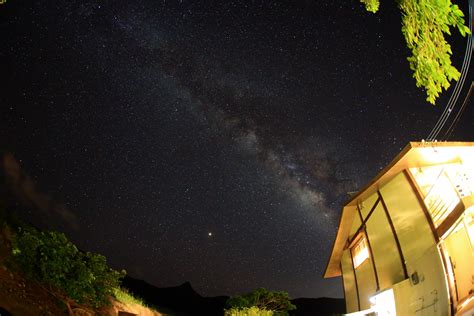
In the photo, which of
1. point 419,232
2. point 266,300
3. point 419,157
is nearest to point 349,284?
point 419,232

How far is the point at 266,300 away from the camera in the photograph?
88.5 ft

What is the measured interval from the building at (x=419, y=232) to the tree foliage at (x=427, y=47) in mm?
4422

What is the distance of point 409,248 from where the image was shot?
36.1 ft

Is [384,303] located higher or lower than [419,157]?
lower

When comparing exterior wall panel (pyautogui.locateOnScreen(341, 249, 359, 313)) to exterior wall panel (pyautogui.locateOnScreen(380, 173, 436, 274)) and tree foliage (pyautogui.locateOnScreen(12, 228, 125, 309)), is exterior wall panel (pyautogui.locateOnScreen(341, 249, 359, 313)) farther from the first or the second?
tree foliage (pyautogui.locateOnScreen(12, 228, 125, 309))

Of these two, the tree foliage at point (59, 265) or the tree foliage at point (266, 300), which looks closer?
the tree foliage at point (59, 265)

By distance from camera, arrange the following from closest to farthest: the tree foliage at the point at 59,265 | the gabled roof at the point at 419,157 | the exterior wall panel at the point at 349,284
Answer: the gabled roof at the point at 419,157 < the tree foliage at the point at 59,265 < the exterior wall panel at the point at 349,284

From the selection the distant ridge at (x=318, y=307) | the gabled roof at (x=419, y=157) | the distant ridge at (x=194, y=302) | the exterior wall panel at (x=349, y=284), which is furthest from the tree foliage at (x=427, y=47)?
the distant ridge at (x=318, y=307)

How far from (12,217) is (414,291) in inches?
608

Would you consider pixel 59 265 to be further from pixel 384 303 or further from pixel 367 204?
pixel 367 204

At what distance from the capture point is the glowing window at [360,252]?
46.8ft

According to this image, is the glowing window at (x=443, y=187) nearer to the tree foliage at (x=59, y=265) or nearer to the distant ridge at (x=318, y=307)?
the tree foliage at (x=59, y=265)

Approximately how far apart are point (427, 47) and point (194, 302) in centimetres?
7117

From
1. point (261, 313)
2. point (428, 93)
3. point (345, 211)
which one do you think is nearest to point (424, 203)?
point (345, 211)
